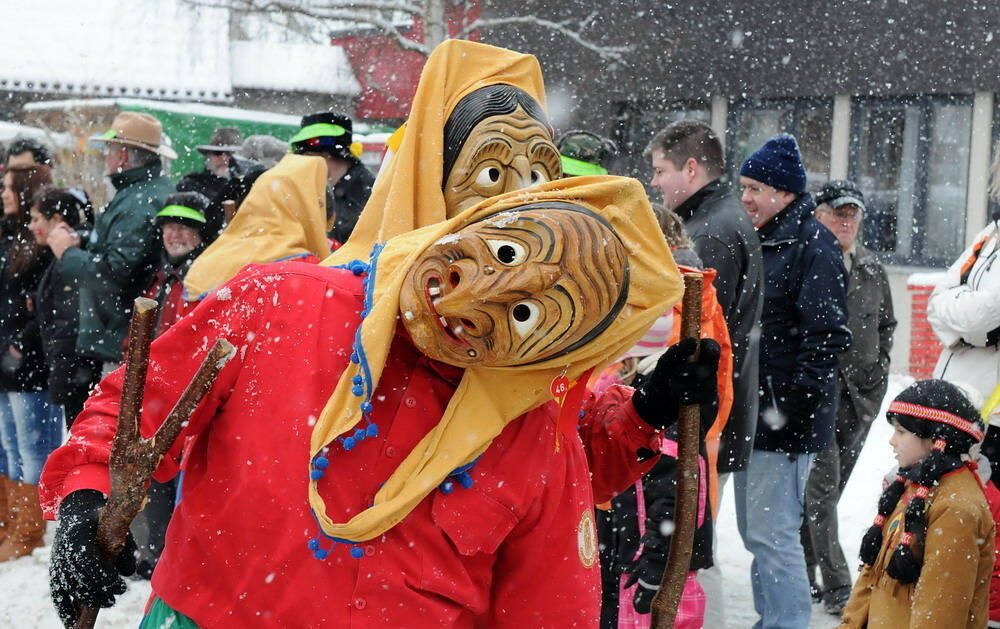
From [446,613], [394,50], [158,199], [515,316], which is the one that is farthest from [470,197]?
[394,50]

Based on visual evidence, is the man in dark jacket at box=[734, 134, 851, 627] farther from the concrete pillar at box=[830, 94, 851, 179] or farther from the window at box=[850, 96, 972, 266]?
the concrete pillar at box=[830, 94, 851, 179]

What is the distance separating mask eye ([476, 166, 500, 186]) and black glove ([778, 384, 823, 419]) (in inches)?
112

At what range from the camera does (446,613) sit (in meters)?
1.94

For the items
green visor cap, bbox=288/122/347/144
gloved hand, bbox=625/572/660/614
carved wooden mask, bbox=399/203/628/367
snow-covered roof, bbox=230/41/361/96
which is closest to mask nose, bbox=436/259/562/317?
carved wooden mask, bbox=399/203/628/367

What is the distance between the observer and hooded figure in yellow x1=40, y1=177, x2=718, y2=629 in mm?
1798

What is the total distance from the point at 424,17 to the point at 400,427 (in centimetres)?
1476

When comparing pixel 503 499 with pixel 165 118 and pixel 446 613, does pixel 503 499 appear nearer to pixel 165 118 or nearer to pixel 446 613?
→ pixel 446 613

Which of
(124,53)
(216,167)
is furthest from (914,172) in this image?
(124,53)

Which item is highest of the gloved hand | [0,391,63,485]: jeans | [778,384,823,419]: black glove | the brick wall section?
[778,384,823,419]: black glove

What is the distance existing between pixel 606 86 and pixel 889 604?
40.1 ft

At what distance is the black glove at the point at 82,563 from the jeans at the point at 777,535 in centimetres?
321

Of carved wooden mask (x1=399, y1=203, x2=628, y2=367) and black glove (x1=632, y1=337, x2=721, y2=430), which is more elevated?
carved wooden mask (x1=399, y1=203, x2=628, y2=367)

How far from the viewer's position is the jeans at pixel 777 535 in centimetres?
460

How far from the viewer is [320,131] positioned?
19.1 ft
